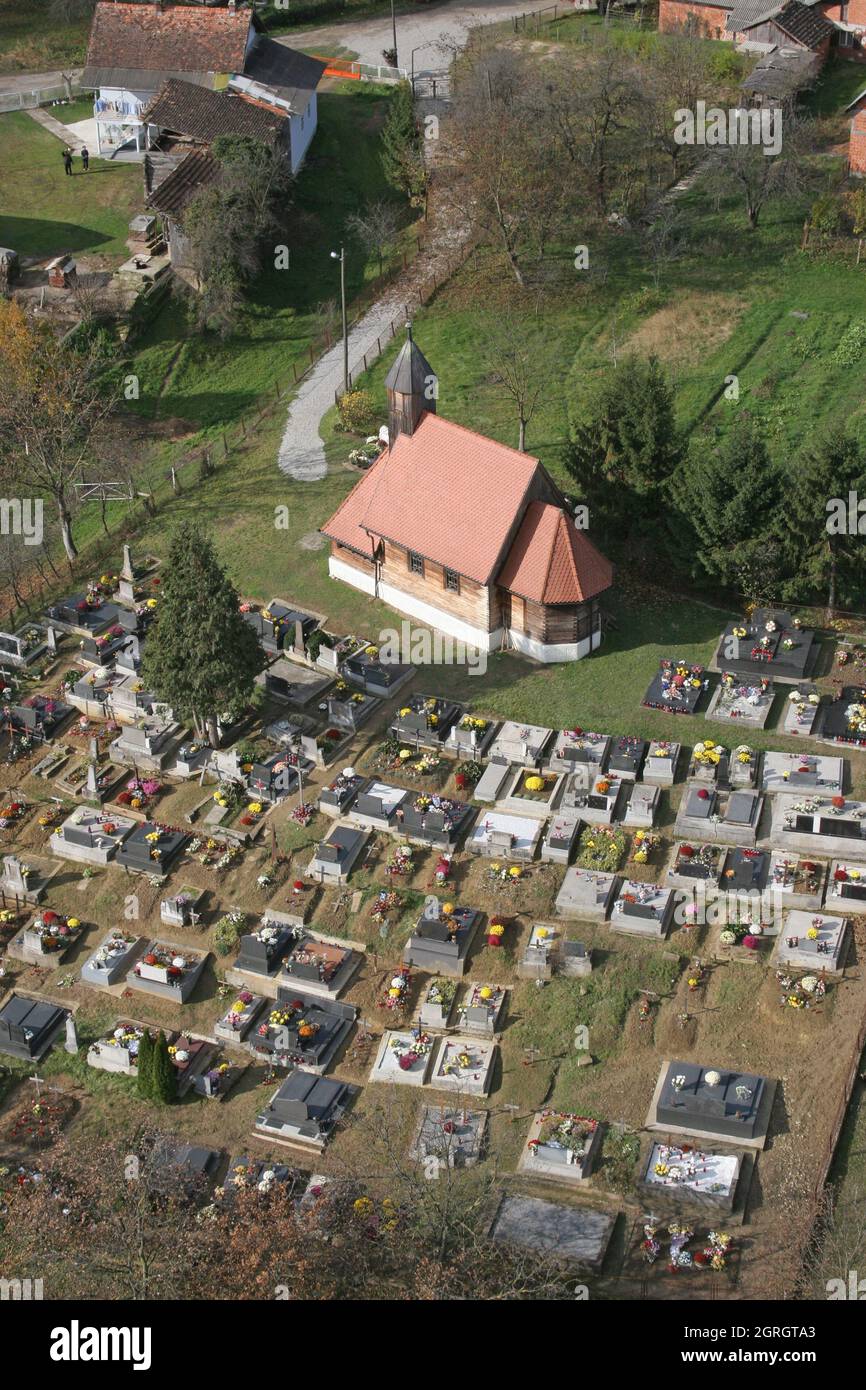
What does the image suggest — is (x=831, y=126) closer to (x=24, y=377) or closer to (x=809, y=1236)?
(x=24, y=377)

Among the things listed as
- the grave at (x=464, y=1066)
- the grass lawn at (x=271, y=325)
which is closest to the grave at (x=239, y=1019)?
the grave at (x=464, y=1066)

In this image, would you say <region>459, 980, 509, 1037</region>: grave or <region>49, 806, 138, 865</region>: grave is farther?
<region>49, 806, 138, 865</region>: grave

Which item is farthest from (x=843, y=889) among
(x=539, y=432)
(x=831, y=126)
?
(x=831, y=126)

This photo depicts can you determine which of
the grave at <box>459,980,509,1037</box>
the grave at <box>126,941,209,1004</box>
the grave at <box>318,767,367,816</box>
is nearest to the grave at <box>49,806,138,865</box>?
the grave at <box>126,941,209,1004</box>

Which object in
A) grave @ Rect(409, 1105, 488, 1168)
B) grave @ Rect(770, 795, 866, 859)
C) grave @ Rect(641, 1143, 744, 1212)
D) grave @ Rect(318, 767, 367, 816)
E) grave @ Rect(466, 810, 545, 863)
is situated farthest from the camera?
grave @ Rect(318, 767, 367, 816)

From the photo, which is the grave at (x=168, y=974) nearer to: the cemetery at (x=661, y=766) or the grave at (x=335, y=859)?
the grave at (x=335, y=859)

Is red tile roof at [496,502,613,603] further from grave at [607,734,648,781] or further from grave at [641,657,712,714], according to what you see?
grave at [607,734,648,781]
